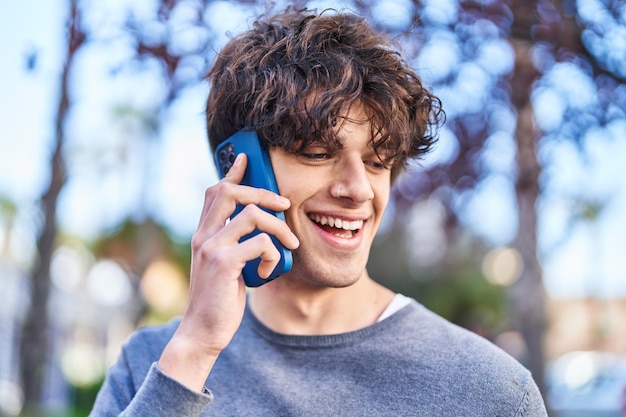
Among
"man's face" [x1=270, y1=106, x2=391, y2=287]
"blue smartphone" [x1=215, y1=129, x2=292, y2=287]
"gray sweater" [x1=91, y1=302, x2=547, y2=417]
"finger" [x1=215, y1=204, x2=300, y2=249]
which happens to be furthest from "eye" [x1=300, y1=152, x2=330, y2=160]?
"gray sweater" [x1=91, y1=302, x2=547, y2=417]

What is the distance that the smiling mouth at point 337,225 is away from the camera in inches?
82.3

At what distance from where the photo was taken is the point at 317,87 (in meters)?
2.09

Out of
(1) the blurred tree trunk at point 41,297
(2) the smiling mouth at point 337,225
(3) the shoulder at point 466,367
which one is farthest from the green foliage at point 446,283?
(2) the smiling mouth at point 337,225

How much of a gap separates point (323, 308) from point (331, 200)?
0.41m

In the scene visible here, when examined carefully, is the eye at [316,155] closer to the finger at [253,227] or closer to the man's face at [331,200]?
the man's face at [331,200]

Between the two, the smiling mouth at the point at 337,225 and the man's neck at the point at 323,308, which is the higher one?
the smiling mouth at the point at 337,225

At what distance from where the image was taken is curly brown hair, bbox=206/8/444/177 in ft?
6.73

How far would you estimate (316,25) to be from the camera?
7.32 ft

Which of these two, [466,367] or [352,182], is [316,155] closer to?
[352,182]

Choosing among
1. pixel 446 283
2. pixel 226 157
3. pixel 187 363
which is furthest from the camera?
pixel 446 283

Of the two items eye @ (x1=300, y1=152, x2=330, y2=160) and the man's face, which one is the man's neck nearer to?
the man's face

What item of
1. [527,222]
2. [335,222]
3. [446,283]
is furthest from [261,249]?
[446,283]

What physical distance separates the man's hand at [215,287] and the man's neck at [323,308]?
39 centimetres

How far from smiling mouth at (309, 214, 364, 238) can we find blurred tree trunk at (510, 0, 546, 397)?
6.09ft
